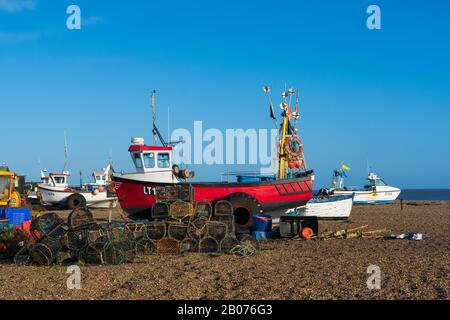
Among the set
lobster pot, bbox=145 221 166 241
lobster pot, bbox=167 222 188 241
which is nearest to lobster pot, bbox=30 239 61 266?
lobster pot, bbox=145 221 166 241

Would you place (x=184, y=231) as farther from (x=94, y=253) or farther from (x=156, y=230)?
(x=94, y=253)

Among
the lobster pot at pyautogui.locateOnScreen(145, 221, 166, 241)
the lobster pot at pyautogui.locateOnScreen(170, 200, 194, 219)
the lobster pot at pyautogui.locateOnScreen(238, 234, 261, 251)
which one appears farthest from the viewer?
the lobster pot at pyautogui.locateOnScreen(170, 200, 194, 219)

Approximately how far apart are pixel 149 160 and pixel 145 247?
8404mm

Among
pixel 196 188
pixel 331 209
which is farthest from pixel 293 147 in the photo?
pixel 196 188

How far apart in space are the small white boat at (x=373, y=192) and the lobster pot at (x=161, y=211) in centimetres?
3547

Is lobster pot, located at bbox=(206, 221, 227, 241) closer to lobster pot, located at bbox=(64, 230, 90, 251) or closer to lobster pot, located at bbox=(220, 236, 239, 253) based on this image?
lobster pot, located at bbox=(220, 236, 239, 253)

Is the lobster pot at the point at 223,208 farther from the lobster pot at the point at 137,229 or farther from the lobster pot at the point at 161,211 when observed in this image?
A: the lobster pot at the point at 137,229

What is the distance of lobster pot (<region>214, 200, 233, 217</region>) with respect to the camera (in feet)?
56.2

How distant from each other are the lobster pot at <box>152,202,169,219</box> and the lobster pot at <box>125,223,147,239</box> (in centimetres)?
A: 92

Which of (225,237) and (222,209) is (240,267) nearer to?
(225,237)

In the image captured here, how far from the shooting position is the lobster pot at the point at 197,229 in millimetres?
14602

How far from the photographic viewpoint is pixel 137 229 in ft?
48.5

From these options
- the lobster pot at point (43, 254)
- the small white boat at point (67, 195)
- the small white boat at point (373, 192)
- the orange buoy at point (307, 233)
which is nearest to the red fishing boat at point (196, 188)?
the orange buoy at point (307, 233)
